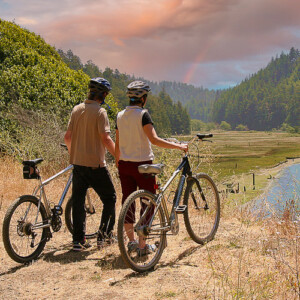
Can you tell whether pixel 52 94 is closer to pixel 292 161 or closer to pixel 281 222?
pixel 281 222

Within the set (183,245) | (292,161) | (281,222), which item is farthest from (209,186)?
(292,161)

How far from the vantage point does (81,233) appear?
16.8ft

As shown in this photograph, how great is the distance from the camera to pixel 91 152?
4.84m

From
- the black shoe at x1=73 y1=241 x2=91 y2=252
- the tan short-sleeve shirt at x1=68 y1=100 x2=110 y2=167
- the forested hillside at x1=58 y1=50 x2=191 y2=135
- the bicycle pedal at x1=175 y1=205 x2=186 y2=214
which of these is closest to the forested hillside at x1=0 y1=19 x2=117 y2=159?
the black shoe at x1=73 y1=241 x2=91 y2=252

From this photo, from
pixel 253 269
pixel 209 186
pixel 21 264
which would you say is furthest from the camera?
pixel 209 186

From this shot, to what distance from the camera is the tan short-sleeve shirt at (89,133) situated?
480cm

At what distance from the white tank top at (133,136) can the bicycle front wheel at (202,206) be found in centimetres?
93

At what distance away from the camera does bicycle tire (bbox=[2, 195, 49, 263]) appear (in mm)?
4457

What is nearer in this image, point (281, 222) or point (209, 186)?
point (209, 186)

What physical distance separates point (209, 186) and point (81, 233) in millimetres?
1923

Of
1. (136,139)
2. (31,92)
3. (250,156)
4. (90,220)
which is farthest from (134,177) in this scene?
(250,156)

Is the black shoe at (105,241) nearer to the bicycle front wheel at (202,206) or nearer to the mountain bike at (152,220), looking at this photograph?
the mountain bike at (152,220)

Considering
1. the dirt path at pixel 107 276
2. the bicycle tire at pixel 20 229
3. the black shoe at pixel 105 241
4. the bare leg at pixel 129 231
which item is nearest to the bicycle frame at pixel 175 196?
the bare leg at pixel 129 231

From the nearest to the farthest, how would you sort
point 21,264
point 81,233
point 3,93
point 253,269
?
point 253,269, point 21,264, point 81,233, point 3,93
